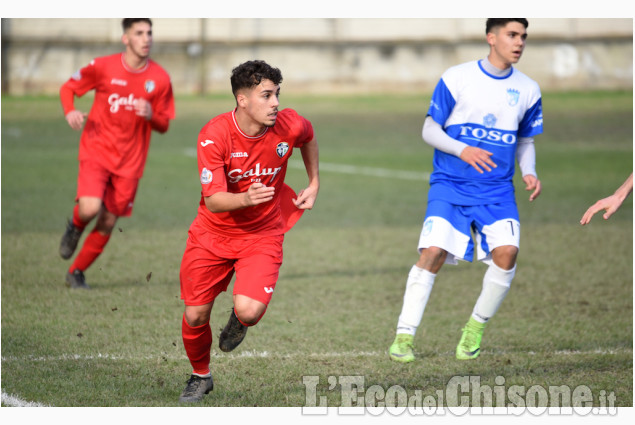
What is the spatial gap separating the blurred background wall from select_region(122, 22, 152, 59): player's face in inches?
977

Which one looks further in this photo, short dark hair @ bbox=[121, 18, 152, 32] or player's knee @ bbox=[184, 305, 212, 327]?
short dark hair @ bbox=[121, 18, 152, 32]

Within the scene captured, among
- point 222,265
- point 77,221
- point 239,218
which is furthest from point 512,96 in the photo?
point 77,221

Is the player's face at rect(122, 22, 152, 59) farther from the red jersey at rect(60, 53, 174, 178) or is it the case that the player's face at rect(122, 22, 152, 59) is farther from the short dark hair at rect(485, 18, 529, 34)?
the short dark hair at rect(485, 18, 529, 34)

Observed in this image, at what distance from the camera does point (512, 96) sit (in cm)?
622

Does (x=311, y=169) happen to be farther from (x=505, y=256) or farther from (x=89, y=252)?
(x=89, y=252)

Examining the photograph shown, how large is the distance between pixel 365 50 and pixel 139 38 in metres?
26.3

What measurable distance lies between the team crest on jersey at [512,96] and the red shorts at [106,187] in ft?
11.8

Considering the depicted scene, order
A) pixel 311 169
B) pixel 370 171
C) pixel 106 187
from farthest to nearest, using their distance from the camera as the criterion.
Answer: pixel 370 171 < pixel 106 187 < pixel 311 169

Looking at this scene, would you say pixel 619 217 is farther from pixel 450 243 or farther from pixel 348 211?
pixel 450 243

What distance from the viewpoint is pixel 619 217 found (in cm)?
1252

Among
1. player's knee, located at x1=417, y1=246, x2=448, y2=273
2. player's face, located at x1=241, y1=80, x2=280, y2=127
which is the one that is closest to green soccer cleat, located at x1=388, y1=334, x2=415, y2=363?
player's knee, located at x1=417, y1=246, x2=448, y2=273

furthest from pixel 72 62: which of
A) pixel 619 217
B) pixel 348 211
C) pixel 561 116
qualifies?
pixel 619 217

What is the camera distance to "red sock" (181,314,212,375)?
5191mm
